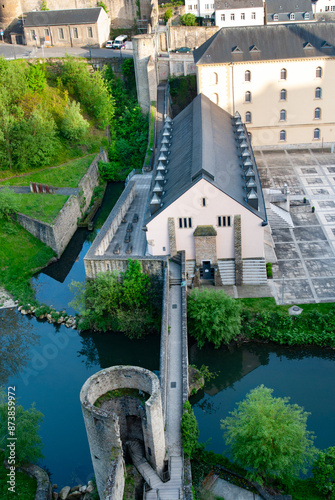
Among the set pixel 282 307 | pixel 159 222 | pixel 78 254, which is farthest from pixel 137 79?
pixel 282 307

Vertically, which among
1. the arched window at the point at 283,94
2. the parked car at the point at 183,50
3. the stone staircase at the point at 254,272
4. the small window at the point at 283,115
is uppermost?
the parked car at the point at 183,50

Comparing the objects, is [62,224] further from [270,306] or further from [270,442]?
[270,442]

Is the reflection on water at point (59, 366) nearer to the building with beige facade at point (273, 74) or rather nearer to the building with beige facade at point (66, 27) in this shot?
the building with beige facade at point (273, 74)

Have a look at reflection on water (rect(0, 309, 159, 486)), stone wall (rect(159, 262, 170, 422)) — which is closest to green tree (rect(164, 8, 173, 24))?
stone wall (rect(159, 262, 170, 422))

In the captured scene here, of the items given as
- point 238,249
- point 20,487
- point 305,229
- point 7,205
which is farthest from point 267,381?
point 7,205

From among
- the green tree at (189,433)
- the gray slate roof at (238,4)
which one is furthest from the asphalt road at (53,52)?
the green tree at (189,433)

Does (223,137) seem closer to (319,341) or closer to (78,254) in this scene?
(78,254)
